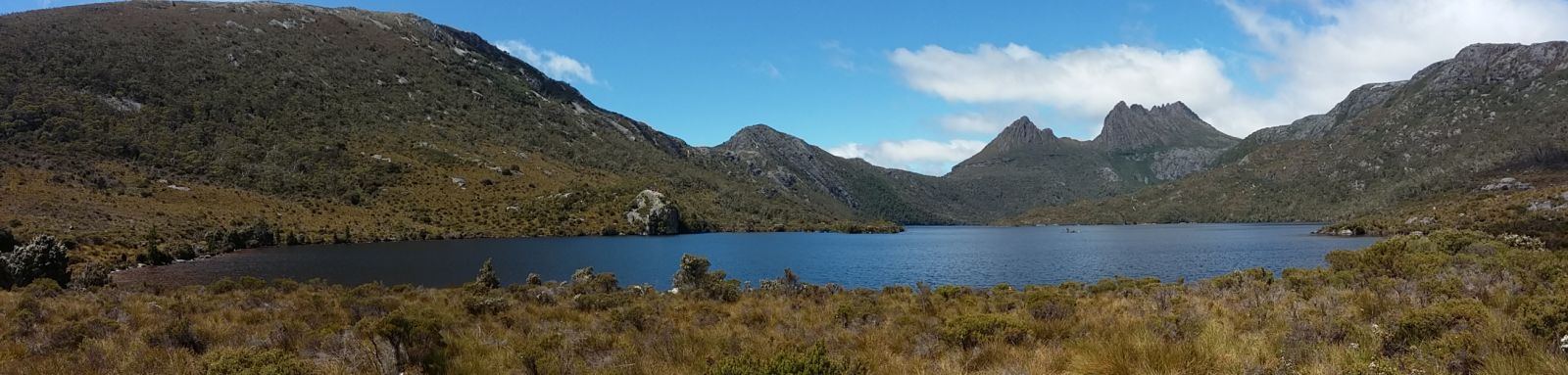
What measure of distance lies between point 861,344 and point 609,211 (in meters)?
148

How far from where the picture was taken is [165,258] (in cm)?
6238

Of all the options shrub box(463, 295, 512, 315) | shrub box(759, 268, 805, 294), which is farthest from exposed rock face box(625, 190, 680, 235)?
shrub box(463, 295, 512, 315)

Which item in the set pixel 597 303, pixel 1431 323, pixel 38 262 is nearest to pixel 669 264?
pixel 38 262

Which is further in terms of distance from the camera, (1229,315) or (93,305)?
(93,305)

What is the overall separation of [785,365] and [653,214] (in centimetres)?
14643

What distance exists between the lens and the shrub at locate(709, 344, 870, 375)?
7184 millimetres

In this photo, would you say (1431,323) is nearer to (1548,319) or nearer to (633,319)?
(1548,319)

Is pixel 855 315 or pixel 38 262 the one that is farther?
pixel 38 262

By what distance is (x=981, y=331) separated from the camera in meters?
10.9

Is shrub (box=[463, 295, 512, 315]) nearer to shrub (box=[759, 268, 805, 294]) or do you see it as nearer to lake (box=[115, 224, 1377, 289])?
shrub (box=[759, 268, 805, 294])

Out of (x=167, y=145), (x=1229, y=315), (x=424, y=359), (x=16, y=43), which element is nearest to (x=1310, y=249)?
(x=1229, y=315)

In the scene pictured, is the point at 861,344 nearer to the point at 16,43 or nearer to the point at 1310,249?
the point at 1310,249

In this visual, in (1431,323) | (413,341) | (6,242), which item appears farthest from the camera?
(6,242)

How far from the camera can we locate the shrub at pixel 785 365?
283 inches
